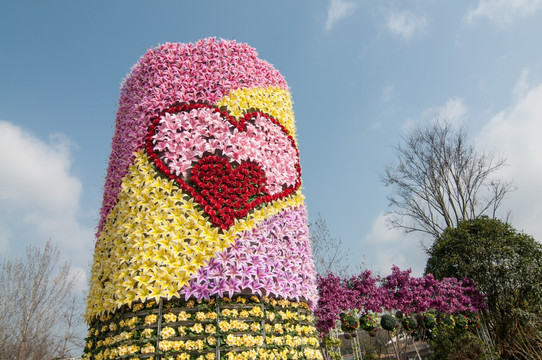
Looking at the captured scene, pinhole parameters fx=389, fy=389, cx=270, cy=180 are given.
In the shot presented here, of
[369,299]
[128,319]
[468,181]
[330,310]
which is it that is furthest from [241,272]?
[468,181]

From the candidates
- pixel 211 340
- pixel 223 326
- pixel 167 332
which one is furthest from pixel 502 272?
pixel 167 332

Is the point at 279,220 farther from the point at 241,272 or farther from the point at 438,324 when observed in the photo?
the point at 438,324

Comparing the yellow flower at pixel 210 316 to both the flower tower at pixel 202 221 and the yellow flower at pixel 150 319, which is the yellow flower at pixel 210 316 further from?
the yellow flower at pixel 150 319

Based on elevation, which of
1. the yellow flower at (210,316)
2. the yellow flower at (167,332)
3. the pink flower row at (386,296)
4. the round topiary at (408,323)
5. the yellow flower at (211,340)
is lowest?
the yellow flower at (211,340)

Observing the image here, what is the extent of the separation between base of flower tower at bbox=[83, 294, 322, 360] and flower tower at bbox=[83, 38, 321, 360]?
0.04ft

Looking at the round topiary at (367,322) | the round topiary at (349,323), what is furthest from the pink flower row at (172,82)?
the round topiary at (367,322)

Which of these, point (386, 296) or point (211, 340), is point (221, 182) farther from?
point (386, 296)

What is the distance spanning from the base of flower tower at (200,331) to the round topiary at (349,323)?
15.1ft

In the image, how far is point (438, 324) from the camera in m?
9.77

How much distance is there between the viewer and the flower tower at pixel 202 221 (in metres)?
4.10

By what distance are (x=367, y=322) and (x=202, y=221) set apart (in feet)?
20.0

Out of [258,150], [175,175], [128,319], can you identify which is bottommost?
[128,319]

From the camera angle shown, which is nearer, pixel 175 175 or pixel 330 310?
pixel 175 175

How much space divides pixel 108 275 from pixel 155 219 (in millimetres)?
1022
